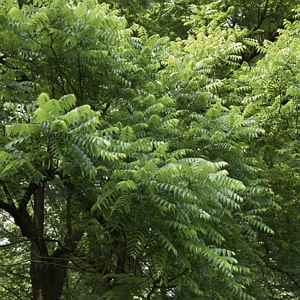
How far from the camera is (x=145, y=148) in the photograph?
3842mm

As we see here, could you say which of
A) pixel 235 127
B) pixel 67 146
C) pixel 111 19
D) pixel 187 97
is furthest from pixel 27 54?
pixel 235 127

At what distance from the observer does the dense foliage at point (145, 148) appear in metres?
3.46

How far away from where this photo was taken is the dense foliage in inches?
136

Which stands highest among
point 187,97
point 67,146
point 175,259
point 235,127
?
point 187,97

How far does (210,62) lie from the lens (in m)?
6.07

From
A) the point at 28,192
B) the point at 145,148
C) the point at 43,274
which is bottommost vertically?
the point at 145,148

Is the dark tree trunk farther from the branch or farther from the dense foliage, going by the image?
the branch

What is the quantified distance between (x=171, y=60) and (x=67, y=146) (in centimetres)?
290

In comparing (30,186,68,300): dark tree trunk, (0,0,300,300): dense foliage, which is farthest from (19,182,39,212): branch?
(30,186,68,300): dark tree trunk

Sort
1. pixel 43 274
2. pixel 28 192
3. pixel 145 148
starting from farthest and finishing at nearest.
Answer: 1. pixel 43 274
2. pixel 28 192
3. pixel 145 148

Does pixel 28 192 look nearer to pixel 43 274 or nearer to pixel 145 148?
pixel 43 274

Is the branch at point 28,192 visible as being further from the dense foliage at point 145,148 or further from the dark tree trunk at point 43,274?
the dark tree trunk at point 43,274

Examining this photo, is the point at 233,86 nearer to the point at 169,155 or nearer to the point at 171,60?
the point at 171,60

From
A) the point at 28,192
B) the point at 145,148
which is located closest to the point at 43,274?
the point at 28,192
